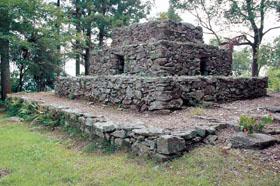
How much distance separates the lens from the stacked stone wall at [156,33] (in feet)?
34.0

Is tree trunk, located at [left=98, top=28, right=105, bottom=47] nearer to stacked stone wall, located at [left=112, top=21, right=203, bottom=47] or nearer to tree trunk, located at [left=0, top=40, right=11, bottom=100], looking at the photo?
tree trunk, located at [left=0, top=40, right=11, bottom=100]

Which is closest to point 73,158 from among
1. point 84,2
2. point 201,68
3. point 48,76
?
point 201,68

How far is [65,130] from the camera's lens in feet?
27.5

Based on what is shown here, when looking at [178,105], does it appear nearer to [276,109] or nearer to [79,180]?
[276,109]

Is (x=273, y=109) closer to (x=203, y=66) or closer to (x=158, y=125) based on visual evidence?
(x=158, y=125)

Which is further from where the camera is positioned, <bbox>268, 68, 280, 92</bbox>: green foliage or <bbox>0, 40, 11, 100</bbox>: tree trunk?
<bbox>268, 68, 280, 92</bbox>: green foliage

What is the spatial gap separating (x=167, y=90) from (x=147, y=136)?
2357 mm

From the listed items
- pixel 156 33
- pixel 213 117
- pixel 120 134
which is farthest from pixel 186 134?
pixel 156 33

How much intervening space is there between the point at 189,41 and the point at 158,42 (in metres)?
2.07

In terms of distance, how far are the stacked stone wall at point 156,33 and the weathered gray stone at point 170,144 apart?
562 centimetres

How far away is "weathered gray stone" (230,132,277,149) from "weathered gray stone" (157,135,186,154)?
872 mm

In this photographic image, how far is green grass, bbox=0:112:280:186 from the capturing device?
441 centimetres

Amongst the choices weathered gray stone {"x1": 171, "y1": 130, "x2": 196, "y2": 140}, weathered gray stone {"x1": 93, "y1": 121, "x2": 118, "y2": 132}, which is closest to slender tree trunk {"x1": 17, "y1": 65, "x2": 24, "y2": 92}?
weathered gray stone {"x1": 93, "y1": 121, "x2": 118, "y2": 132}

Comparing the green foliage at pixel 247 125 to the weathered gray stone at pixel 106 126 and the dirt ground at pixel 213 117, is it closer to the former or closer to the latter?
the dirt ground at pixel 213 117
